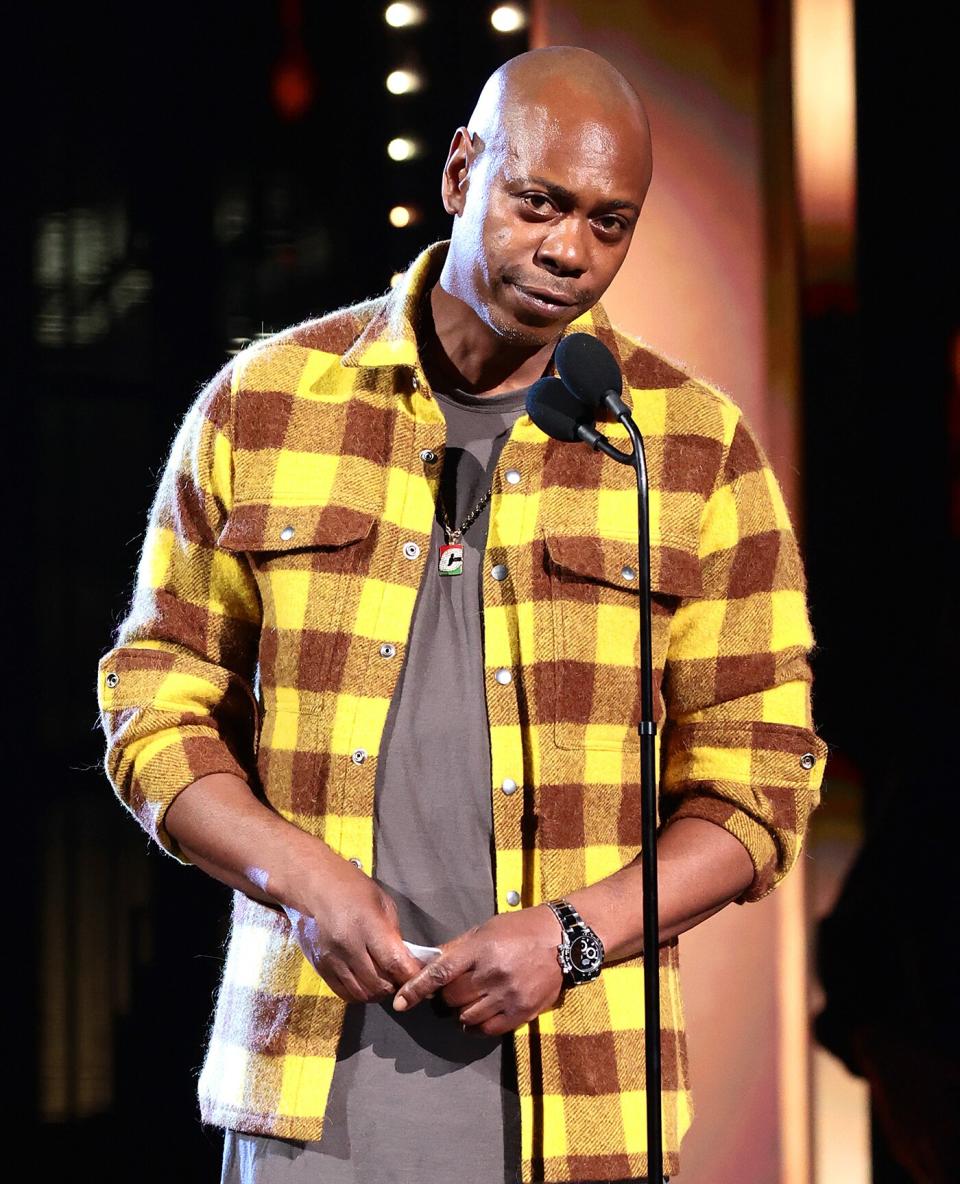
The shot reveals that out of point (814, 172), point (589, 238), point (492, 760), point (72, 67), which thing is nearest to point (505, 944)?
point (492, 760)

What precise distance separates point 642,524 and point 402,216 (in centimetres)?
154

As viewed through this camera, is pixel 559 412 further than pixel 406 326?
No

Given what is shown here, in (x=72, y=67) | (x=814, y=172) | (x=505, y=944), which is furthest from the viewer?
(x=72, y=67)

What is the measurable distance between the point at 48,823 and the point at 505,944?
171 centimetres

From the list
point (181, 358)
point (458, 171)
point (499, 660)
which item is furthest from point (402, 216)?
point (499, 660)

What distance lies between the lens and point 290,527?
1.68 meters

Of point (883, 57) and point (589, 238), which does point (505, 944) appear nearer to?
point (589, 238)

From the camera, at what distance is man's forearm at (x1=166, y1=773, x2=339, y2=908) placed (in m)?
1.54

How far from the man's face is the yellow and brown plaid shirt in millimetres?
123

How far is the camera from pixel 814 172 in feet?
8.66

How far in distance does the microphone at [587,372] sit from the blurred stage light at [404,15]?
1.54 m

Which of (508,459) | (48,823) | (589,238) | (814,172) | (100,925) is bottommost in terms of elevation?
(100,925)

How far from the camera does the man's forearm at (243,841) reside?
1.54 metres

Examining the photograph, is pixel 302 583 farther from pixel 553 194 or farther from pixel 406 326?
pixel 553 194
